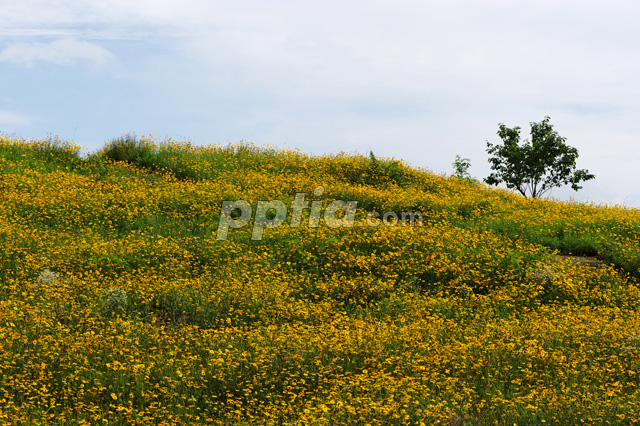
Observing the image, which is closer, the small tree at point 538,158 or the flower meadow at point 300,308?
the flower meadow at point 300,308

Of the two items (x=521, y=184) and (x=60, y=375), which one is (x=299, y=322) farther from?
(x=521, y=184)

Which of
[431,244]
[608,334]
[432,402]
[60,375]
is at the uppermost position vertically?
[431,244]

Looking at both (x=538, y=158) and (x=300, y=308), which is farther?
(x=538, y=158)

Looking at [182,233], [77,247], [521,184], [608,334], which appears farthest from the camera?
[521,184]

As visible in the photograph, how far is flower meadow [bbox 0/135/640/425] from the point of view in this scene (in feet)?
20.6

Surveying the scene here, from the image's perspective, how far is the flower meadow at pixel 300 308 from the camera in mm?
6266

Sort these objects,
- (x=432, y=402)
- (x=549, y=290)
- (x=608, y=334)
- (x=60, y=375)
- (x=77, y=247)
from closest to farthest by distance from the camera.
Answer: (x=432, y=402) → (x=60, y=375) → (x=608, y=334) → (x=549, y=290) → (x=77, y=247)

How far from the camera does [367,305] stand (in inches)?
402

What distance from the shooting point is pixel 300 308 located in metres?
9.46

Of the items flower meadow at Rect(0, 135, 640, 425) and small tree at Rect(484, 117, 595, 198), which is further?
small tree at Rect(484, 117, 595, 198)

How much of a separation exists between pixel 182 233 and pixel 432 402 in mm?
9203

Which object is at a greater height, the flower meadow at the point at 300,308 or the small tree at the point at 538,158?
the small tree at the point at 538,158

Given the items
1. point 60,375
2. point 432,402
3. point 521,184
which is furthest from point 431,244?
point 521,184

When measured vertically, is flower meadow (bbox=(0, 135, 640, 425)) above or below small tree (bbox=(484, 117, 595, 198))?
below
